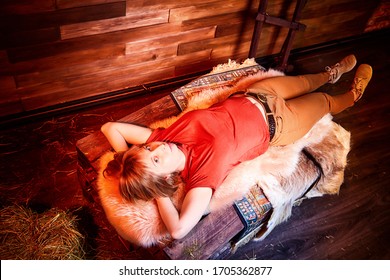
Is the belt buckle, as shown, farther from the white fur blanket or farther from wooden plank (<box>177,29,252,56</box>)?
wooden plank (<box>177,29,252,56</box>)

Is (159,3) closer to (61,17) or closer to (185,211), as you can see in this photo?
(61,17)

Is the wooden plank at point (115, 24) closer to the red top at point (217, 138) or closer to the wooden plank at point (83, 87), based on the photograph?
the wooden plank at point (83, 87)

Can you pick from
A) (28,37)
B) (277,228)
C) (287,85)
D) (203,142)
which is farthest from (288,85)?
(28,37)

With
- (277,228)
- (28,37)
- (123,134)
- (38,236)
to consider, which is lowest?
(277,228)

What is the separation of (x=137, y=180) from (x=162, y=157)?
162 mm

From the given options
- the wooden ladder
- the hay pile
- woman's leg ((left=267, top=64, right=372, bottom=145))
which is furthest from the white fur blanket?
the wooden ladder

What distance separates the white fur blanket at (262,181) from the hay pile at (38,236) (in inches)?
11.2

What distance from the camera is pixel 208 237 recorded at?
6.31 feet

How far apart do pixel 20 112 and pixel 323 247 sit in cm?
223

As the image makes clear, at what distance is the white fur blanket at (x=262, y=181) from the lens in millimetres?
1912

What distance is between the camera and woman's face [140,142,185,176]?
1.79m

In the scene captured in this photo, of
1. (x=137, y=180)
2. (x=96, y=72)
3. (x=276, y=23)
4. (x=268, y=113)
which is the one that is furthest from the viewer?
(x=276, y=23)

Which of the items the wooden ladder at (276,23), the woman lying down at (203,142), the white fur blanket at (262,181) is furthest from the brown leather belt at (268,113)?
the wooden ladder at (276,23)
